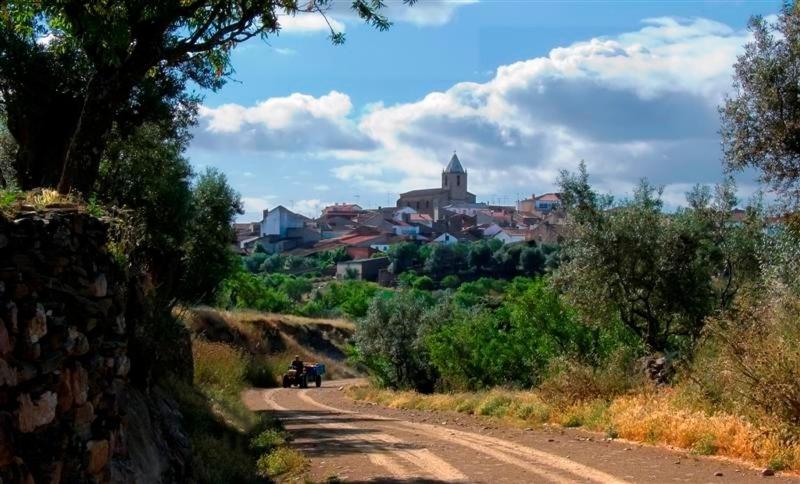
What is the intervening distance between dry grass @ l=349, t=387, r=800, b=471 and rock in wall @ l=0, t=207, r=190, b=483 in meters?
9.85

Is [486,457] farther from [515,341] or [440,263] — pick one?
[440,263]

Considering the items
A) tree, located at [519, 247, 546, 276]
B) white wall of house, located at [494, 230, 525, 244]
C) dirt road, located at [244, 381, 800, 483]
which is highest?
white wall of house, located at [494, 230, 525, 244]

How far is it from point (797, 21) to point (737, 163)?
2.57 meters

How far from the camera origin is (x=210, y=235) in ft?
99.1

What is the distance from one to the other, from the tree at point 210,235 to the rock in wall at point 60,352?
2183cm

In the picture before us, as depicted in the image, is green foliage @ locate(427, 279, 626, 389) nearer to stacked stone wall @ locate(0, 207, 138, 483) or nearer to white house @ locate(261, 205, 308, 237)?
stacked stone wall @ locate(0, 207, 138, 483)

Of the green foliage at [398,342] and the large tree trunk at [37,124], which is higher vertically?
the large tree trunk at [37,124]

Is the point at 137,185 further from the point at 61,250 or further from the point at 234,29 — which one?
the point at 61,250

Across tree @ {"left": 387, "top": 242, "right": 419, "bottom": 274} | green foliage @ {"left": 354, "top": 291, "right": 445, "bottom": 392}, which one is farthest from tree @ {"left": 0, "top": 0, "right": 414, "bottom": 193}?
tree @ {"left": 387, "top": 242, "right": 419, "bottom": 274}

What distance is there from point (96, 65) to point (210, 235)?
17.5m

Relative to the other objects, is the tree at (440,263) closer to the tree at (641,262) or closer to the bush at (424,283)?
the bush at (424,283)

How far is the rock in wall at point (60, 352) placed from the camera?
5.63m

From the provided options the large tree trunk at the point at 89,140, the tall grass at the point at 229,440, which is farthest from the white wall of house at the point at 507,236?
the large tree trunk at the point at 89,140

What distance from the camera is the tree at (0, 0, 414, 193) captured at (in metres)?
11.8
